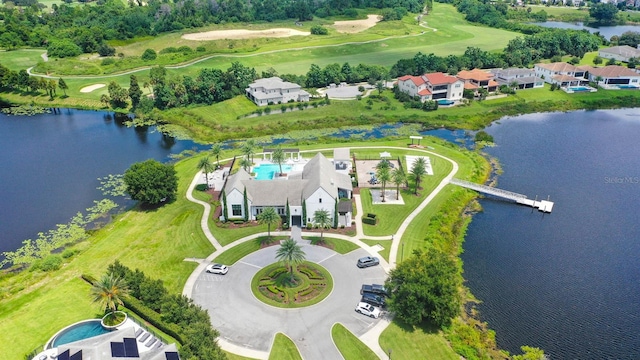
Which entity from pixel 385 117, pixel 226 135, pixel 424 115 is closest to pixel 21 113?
pixel 226 135

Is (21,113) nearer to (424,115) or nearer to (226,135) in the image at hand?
(226,135)

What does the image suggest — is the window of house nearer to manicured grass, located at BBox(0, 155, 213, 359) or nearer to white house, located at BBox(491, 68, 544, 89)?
manicured grass, located at BBox(0, 155, 213, 359)

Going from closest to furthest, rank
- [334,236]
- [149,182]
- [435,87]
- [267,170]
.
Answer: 1. [334,236]
2. [149,182]
3. [267,170]
4. [435,87]

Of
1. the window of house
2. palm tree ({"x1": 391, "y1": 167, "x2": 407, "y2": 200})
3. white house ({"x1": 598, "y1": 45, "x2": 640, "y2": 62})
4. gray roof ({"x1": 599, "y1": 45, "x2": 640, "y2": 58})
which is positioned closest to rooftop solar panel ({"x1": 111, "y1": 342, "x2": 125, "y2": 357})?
the window of house

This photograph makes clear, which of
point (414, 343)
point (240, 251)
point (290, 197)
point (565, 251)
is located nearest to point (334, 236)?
point (290, 197)

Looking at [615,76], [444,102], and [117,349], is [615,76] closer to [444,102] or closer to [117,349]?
[444,102]

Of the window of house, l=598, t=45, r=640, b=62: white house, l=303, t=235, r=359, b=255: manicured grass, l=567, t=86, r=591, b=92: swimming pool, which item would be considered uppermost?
l=598, t=45, r=640, b=62: white house
